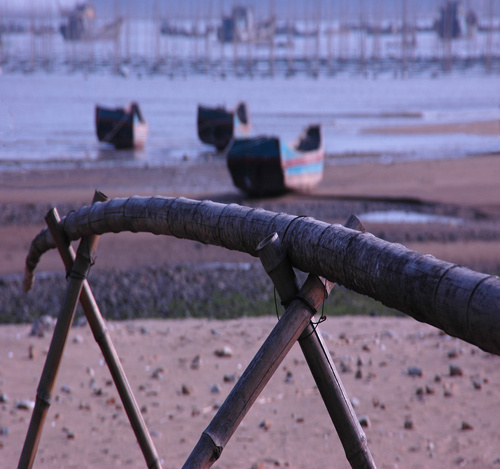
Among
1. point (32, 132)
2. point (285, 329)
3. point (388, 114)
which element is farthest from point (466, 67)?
point (285, 329)

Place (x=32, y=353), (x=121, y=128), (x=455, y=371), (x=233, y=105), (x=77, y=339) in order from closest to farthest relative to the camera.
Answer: (x=455, y=371)
(x=32, y=353)
(x=77, y=339)
(x=121, y=128)
(x=233, y=105)

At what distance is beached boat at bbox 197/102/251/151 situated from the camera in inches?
1169

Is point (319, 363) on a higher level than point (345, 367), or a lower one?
higher

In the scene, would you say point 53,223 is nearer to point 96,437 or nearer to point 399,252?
point 399,252

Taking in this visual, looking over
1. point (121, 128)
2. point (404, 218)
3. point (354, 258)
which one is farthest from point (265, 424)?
point (121, 128)

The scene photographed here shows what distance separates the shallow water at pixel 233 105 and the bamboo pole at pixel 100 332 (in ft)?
11.6

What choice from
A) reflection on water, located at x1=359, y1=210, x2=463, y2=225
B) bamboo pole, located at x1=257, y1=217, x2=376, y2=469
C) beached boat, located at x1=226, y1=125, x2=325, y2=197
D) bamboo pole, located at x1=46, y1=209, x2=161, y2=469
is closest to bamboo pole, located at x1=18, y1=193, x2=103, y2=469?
bamboo pole, located at x1=46, y1=209, x2=161, y2=469

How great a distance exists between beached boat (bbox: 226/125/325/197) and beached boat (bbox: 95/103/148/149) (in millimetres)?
13391

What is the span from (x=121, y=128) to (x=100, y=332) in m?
28.5

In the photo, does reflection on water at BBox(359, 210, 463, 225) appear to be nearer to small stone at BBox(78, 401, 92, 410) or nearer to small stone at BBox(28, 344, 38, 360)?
small stone at BBox(28, 344, 38, 360)

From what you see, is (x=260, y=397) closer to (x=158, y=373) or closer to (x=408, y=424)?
(x=158, y=373)

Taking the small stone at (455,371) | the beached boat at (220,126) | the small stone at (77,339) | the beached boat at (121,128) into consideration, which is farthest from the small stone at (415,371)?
the beached boat at (121,128)

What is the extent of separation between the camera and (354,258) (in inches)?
66.3

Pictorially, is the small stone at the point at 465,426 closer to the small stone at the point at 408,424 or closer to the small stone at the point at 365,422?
the small stone at the point at 408,424
